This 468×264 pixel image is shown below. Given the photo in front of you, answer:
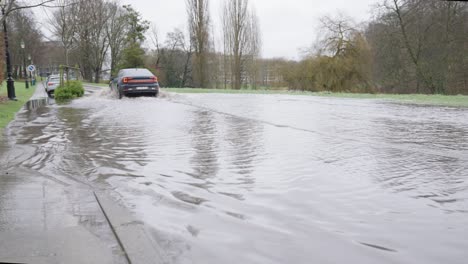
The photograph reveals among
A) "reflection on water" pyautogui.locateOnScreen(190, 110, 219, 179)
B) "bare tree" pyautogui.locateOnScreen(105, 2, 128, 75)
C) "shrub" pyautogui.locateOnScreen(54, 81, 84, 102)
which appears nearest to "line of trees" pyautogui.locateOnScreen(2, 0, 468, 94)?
"shrub" pyautogui.locateOnScreen(54, 81, 84, 102)

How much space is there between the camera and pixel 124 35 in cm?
6644

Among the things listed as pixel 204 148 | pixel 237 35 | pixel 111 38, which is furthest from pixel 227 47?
pixel 204 148

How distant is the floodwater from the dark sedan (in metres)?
11.1

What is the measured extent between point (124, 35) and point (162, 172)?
2509 inches

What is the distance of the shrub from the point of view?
23.2m

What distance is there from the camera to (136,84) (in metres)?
22.3

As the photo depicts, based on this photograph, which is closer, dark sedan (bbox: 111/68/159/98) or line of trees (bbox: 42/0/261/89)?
dark sedan (bbox: 111/68/159/98)

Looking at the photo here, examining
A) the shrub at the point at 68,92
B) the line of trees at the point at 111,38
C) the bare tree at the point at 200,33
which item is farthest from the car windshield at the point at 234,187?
the line of trees at the point at 111,38

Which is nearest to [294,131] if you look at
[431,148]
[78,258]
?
[431,148]

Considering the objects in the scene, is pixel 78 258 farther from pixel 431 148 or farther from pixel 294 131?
pixel 294 131

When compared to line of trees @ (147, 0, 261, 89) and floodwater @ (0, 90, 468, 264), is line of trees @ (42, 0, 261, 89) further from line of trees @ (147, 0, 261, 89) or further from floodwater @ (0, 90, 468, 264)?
floodwater @ (0, 90, 468, 264)

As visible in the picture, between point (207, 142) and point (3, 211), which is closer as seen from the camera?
point (3, 211)

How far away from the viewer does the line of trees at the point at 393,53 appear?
113ft

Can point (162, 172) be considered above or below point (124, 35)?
below
